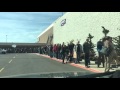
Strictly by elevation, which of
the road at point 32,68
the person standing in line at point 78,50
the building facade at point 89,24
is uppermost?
the building facade at point 89,24

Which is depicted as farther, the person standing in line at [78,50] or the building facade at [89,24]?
the building facade at [89,24]

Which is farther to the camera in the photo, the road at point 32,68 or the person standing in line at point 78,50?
the person standing in line at point 78,50

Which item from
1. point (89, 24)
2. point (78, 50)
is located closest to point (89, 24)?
point (89, 24)

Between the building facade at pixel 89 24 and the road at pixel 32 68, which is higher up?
the building facade at pixel 89 24

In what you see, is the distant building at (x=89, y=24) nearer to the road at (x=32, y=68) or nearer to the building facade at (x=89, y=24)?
the building facade at (x=89, y=24)

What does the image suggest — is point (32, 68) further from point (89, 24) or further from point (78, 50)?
point (89, 24)

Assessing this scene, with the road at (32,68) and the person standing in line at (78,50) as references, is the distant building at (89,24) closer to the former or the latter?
the person standing in line at (78,50)

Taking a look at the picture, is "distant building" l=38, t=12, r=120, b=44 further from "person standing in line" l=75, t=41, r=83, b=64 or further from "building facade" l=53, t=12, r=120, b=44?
"person standing in line" l=75, t=41, r=83, b=64

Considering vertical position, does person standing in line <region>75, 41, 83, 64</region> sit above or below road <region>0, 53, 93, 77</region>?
above

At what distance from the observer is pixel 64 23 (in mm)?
57125
